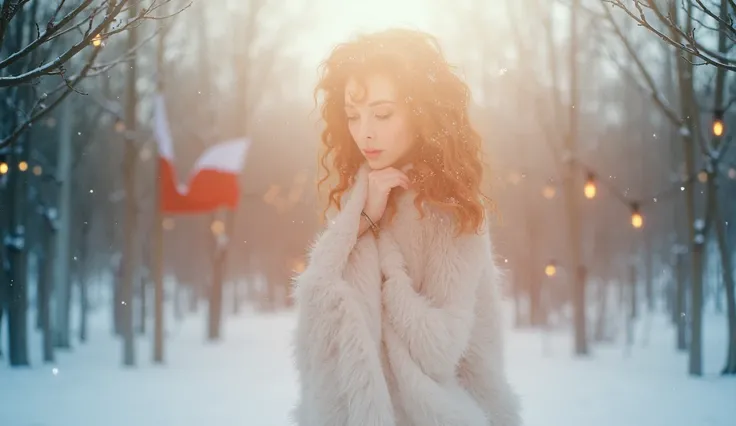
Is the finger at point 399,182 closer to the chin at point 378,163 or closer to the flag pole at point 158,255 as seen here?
the chin at point 378,163

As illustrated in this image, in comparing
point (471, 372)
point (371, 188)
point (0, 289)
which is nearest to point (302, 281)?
point (371, 188)

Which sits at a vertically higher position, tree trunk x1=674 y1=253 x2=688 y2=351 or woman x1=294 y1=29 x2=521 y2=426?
woman x1=294 y1=29 x2=521 y2=426

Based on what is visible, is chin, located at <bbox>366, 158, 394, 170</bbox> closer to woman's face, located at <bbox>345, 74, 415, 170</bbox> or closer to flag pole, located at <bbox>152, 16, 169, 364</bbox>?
woman's face, located at <bbox>345, 74, 415, 170</bbox>

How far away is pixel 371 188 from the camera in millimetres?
2482

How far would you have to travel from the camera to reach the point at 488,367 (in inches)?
100

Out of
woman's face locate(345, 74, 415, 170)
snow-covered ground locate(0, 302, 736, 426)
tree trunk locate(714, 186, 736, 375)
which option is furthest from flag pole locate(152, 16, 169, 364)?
woman's face locate(345, 74, 415, 170)

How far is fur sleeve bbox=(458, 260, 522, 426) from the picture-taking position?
251 centimetres

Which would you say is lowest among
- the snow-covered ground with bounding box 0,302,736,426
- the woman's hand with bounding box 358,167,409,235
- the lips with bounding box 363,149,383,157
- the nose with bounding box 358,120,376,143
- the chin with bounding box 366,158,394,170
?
the snow-covered ground with bounding box 0,302,736,426

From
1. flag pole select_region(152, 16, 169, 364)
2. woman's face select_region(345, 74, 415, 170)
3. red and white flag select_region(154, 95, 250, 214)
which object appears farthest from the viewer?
red and white flag select_region(154, 95, 250, 214)

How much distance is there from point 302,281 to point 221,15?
1745 cm

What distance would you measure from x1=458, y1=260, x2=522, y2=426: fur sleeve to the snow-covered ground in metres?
2.56

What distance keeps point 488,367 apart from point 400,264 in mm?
501

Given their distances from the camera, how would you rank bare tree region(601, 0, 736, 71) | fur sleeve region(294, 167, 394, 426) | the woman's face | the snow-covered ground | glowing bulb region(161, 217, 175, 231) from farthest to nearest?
glowing bulb region(161, 217, 175, 231) < the snow-covered ground < bare tree region(601, 0, 736, 71) < the woman's face < fur sleeve region(294, 167, 394, 426)

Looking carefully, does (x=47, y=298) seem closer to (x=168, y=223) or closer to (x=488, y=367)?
(x=488, y=367)
